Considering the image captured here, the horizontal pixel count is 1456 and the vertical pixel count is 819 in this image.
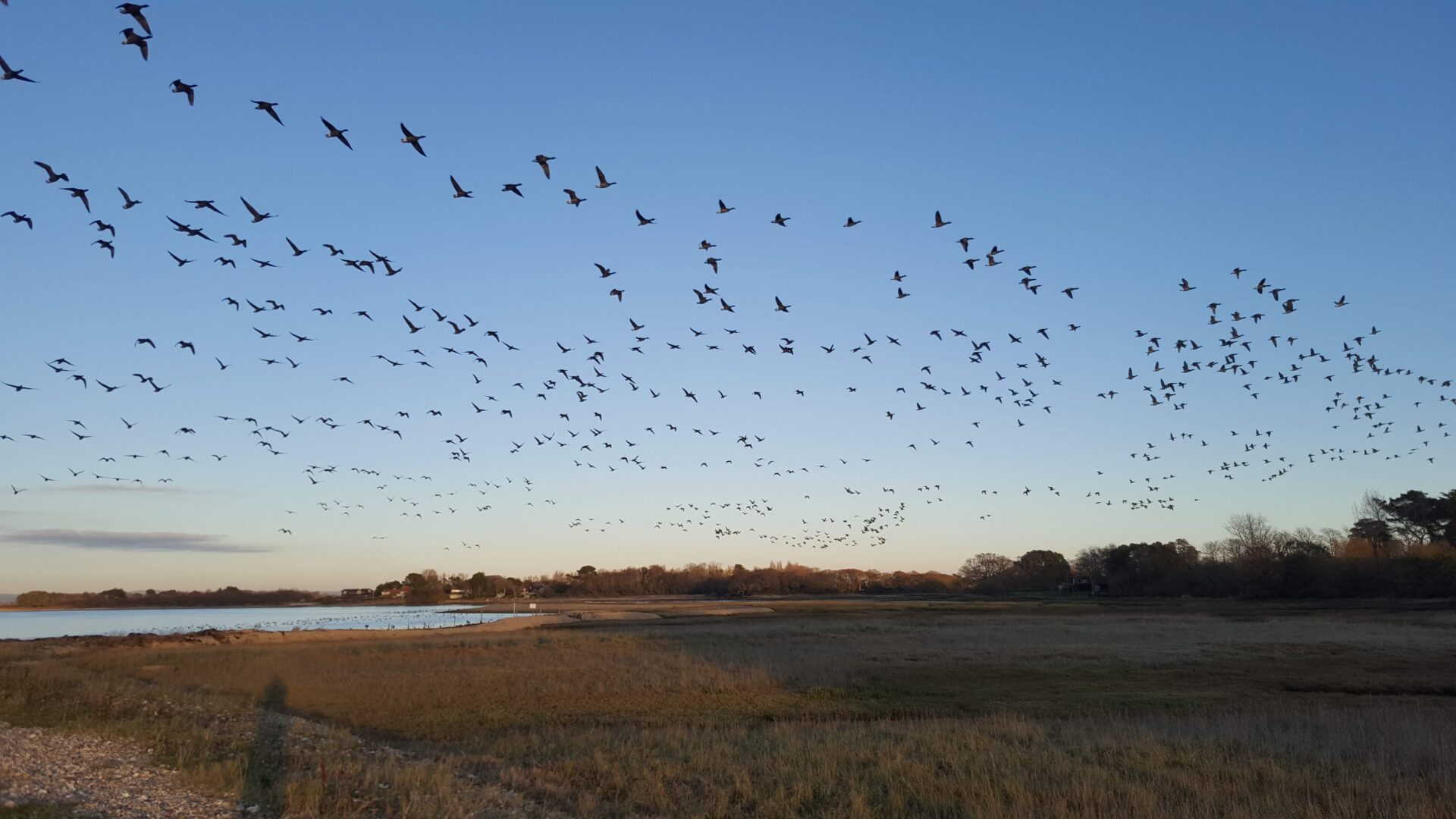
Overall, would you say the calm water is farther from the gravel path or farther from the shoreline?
the gravel path

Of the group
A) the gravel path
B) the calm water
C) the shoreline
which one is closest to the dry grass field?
the gravel path

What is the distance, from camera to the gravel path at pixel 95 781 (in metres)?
13.2

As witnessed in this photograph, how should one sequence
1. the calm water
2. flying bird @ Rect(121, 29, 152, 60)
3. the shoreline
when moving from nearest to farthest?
flying bird @ Rect(121, 29, 152, 60), the shoreline, the calm water

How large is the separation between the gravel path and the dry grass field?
827 millimetres

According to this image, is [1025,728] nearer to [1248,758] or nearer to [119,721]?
[1248,758]

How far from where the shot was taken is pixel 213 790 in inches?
592

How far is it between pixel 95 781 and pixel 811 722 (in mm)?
15517

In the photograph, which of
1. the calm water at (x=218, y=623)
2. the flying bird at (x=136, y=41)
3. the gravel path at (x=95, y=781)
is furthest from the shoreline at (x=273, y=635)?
the flying bird at (x=136, y=41)

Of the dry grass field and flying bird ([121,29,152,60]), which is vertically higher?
flying bird ([121,29,152,60])

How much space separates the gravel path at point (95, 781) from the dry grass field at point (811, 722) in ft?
2.71

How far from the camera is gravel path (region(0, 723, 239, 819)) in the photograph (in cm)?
1317

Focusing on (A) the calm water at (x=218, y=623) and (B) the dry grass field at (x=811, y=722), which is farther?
(A) the calm water at (x=218, y=623)

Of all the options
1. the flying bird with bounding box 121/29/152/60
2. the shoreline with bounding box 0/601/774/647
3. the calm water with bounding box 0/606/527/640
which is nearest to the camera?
the flying bird with bounding box 121/29/152/60

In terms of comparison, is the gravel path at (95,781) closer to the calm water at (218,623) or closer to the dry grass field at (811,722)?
the dry grass field at (811,722)
